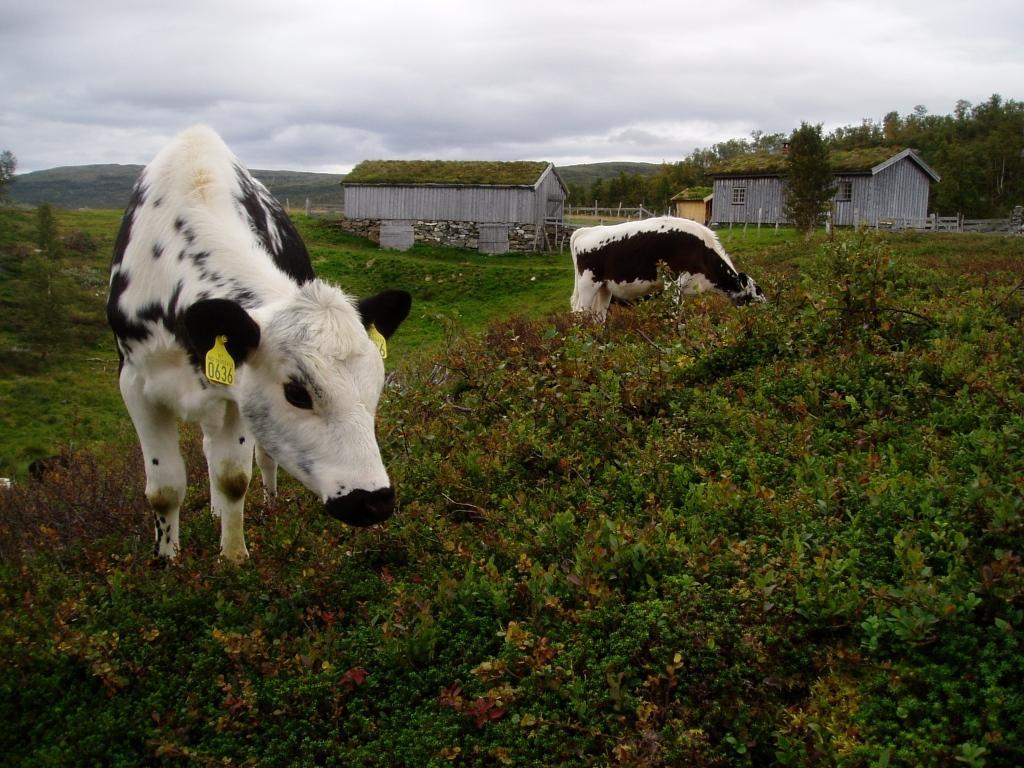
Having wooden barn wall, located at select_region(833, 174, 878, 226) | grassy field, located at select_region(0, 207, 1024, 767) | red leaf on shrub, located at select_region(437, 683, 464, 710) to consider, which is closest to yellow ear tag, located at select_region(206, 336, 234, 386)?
grassy field, located at select_region(0, 207, 1024, 767)

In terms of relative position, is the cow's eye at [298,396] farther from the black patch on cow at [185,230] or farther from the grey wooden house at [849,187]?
the grey wooden house at [849,187]

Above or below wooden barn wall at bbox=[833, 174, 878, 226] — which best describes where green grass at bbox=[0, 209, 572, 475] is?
below

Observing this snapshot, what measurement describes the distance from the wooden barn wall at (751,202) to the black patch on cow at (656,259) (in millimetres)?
38109

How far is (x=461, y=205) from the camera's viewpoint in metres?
46.1

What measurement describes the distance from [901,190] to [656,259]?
133 feet

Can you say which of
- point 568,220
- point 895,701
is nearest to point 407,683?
point 895,701

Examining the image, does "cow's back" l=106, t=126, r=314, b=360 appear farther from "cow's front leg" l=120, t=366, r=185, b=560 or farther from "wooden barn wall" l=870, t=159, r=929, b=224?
"wooden barn wall" l=870, t=159, r=929, b=224

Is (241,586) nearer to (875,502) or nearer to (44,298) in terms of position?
(875,502)

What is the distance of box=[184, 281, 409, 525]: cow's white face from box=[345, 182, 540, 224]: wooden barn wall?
4214 cm

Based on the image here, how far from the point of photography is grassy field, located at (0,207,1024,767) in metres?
3.59

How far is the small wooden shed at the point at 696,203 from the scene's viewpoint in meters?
56.7

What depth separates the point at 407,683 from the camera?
4199 mm

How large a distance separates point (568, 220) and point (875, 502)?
52121mm

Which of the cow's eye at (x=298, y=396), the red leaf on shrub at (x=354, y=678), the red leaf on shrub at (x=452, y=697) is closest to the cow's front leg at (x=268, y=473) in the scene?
the cow's eye at (x=298, y=396)
